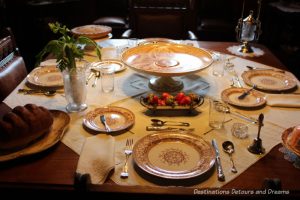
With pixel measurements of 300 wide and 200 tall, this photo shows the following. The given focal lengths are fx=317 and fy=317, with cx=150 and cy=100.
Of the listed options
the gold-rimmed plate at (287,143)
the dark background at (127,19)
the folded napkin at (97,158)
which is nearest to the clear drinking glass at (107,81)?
the folded napkin at (97,158)

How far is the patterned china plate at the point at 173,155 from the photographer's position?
95 cm

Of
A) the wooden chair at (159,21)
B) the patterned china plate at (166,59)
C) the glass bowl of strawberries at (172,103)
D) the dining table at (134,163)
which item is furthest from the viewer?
the wooden chair at (159,21)

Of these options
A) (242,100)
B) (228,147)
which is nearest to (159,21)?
(242,100)

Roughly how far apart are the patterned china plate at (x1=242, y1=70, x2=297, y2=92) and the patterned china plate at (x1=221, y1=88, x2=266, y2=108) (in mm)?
105

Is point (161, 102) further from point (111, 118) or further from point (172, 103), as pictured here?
point (111, 118)

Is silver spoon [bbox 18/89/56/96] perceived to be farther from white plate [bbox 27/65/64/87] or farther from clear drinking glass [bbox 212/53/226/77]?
clear drinking glass [bbox 212/53/226/77]

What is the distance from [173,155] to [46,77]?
91 cm

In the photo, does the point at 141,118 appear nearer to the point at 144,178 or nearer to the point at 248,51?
the point at 144,178

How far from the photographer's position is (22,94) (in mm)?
1468

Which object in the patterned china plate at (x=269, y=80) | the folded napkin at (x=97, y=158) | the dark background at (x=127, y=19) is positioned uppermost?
the folded napkin at (x=97, y=158)

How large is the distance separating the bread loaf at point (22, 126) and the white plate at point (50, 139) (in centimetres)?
2

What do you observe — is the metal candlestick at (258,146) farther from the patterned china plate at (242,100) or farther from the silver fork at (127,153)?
the silver fork at (127,153)

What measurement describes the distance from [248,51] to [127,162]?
1.38 metres

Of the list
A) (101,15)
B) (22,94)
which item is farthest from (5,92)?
(101,15)
